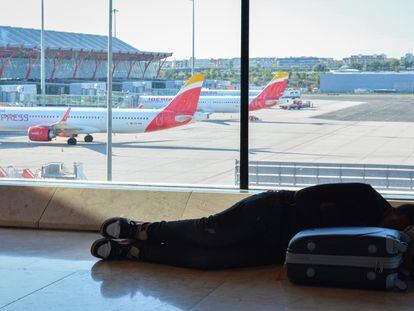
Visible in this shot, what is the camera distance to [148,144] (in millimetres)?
10312

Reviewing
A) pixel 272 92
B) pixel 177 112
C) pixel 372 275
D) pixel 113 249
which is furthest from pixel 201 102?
pixel 372 275

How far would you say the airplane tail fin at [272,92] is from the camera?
5756mm

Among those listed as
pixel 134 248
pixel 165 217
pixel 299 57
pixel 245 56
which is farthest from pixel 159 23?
pixel 134 248

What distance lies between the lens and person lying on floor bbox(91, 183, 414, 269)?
9.03 ft

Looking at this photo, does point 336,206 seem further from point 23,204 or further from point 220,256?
point 23,204

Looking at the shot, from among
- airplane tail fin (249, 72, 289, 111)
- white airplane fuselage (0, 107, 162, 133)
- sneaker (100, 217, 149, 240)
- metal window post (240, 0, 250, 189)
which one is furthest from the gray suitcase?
white airplane fuselage (0, 107, 162, 133)

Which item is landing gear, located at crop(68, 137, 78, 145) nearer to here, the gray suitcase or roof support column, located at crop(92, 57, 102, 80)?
roof support column, located at crop(92, 57, 102, 80)

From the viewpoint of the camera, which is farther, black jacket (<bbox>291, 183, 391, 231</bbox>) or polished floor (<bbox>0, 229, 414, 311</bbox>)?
black jacket (<bbox>291, 183, 391, 231</bbox>)

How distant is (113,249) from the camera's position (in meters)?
3.04

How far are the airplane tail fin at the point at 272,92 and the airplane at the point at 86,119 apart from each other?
2.08 meters

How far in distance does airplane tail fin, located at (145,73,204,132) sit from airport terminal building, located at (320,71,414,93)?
3393 mm

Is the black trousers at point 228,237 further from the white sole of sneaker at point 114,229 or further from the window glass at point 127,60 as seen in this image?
the window glass at point 127,60

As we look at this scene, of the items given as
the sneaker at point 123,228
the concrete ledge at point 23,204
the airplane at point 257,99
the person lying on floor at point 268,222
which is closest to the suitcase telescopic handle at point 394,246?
the person lying on floor at point 268,222

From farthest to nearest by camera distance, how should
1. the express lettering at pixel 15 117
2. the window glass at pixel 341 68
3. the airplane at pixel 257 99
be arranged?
the express lettering at pixel 15 117 → the airplane at pixel 257 99 → the window glass at pixel 341 68
